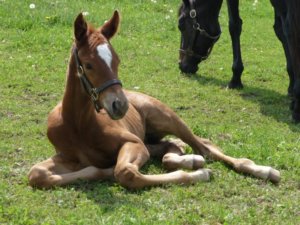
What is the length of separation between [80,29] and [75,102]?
64 centimetres

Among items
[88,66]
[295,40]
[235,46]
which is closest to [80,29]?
[88,66]

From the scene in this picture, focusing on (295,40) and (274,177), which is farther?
(295,40)

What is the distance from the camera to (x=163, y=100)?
9.09 meters

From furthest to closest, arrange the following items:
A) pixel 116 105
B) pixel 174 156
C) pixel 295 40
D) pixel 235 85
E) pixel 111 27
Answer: pixel 235 85 → pixel 295 40 → pixel 174 156 → pixel 111 27 → pixel 116 105

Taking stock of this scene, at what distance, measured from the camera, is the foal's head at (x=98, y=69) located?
5.27 metres

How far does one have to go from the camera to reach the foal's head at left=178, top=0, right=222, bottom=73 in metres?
10.2

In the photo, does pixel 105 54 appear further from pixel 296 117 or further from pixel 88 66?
pixel 296 117

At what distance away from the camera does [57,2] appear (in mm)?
13641

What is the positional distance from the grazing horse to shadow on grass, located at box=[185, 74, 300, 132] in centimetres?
225

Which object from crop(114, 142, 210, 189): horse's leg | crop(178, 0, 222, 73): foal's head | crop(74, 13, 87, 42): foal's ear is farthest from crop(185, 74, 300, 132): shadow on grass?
crop(74, 13, 87, 42): foal's ear

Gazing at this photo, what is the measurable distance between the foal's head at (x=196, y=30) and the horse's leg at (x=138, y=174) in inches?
182

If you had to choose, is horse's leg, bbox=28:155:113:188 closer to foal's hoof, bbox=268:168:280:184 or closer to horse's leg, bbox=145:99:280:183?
horse's leg, bbox=145:99:280:183

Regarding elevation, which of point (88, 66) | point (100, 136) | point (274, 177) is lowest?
point (274, 177)

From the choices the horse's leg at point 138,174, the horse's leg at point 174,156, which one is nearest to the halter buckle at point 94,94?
the horse's leg at point 138,174
